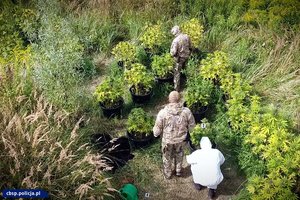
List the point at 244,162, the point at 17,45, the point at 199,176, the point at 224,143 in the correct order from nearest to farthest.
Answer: the point at 199,176, the point at 244,162, the point at 224,143, the point at 17,45

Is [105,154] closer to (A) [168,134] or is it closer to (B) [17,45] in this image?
(A) [168,134]

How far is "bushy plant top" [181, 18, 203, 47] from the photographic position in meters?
10.4

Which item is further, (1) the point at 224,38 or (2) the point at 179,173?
(1) the point at 224,38

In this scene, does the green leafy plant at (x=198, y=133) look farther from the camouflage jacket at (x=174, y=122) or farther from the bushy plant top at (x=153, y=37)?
the bushy plant top at (x=153, y=37)

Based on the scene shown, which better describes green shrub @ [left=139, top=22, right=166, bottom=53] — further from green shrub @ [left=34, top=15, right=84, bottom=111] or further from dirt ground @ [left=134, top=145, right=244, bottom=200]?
dirt ground @ [left=134, top=145, right=244, bottom=200]

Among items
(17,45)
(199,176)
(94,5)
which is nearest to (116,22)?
(94,5)

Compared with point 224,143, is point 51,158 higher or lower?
higher

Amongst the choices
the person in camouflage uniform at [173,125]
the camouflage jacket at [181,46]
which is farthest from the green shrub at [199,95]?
the person in camouflage uniform at [173,125]

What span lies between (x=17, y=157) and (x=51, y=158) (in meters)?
0.53

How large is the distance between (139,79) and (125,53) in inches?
46.5

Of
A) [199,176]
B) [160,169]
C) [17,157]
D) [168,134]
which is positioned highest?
[17,157]

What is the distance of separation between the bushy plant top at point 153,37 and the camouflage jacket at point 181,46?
3.69ft

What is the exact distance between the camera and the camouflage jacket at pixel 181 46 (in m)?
9.30

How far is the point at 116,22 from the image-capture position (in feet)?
39.4
